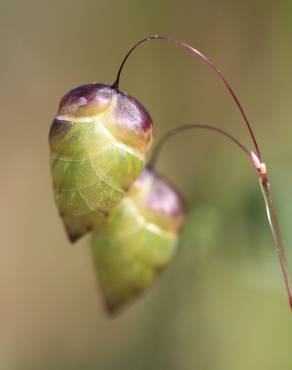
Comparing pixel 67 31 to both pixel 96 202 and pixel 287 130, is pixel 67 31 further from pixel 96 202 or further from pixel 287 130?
pixel 96 202

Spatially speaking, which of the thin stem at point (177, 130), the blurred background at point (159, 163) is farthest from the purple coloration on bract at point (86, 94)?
the blurred background at point (159, 163)

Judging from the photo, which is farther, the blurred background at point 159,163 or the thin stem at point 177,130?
the blurred background at point 159,163

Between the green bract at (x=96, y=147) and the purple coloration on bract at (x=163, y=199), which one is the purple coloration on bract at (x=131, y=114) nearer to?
the green bract at (x=96, y=147)

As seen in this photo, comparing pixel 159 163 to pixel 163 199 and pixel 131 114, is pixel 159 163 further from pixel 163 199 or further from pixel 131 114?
pixel 131 114

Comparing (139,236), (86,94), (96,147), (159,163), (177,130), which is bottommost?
(159,163)

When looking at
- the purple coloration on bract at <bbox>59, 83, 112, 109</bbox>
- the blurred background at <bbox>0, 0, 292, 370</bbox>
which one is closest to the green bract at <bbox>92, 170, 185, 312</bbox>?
the purple coloration on bract at <bbox>59, 83, 112, 109</bbox>

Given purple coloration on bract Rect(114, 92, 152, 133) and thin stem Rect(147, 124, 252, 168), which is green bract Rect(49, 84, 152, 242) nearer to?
purple coloration on bract Rect(114, 92, 152, 133)

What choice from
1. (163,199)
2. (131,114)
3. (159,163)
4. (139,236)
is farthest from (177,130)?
(159,163)

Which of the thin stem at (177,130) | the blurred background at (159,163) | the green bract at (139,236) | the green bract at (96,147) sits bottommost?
the blurred background at (159,163)
